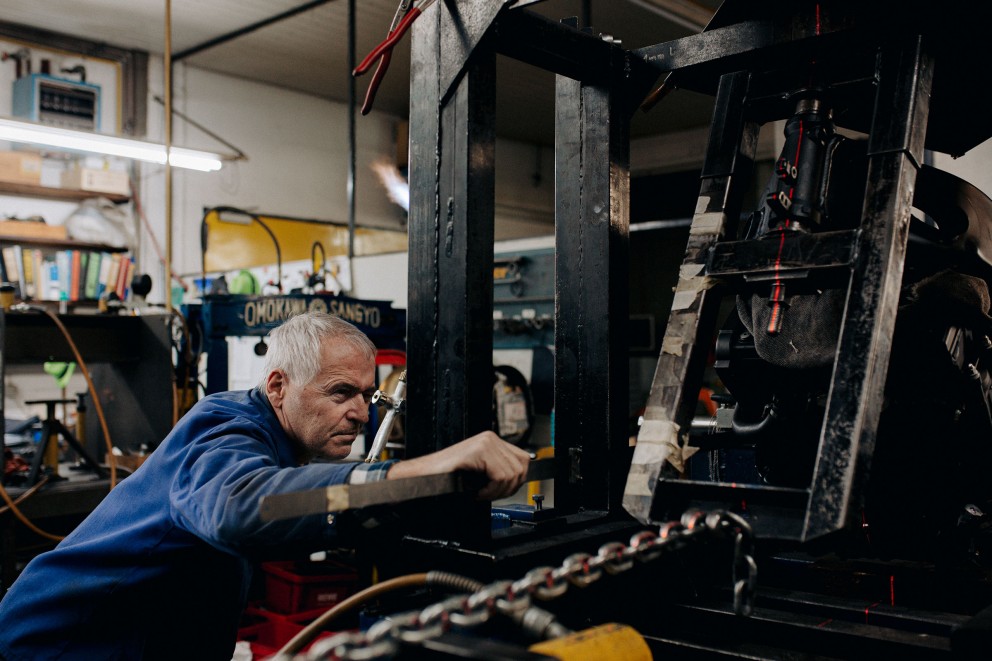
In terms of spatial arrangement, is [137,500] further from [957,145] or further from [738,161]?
[957,145]

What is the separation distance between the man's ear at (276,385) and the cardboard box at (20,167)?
727 centimetres

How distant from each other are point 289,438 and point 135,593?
18.8 inches

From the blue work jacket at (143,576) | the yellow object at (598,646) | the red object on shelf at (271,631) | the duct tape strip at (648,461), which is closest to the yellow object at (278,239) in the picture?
the red object on shelf at (271,631)

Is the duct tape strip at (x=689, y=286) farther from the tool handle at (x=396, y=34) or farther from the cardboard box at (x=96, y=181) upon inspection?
the cardboard box at (x=96, y=181)

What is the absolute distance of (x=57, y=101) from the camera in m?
8.40

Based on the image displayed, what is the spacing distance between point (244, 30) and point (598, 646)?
29.1 feet

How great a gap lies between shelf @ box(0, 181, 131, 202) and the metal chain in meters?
8.43

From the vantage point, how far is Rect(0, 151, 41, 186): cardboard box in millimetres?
7992

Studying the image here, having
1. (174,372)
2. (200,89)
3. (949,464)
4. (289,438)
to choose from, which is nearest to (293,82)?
(200,89)

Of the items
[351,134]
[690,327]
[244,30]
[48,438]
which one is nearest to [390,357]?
[48,438]

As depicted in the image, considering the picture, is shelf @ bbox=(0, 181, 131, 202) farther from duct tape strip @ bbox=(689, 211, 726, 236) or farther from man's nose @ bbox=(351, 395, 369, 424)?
duct tape strip @ bbox=(689, 211, 726, 236)

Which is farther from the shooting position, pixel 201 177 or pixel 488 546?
pixel 201 177

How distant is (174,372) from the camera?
4.79m

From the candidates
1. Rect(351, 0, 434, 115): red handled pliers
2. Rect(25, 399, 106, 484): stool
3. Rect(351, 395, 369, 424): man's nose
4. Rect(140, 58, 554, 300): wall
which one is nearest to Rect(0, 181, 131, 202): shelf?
Rect(140, 58, 554, 300): wall
